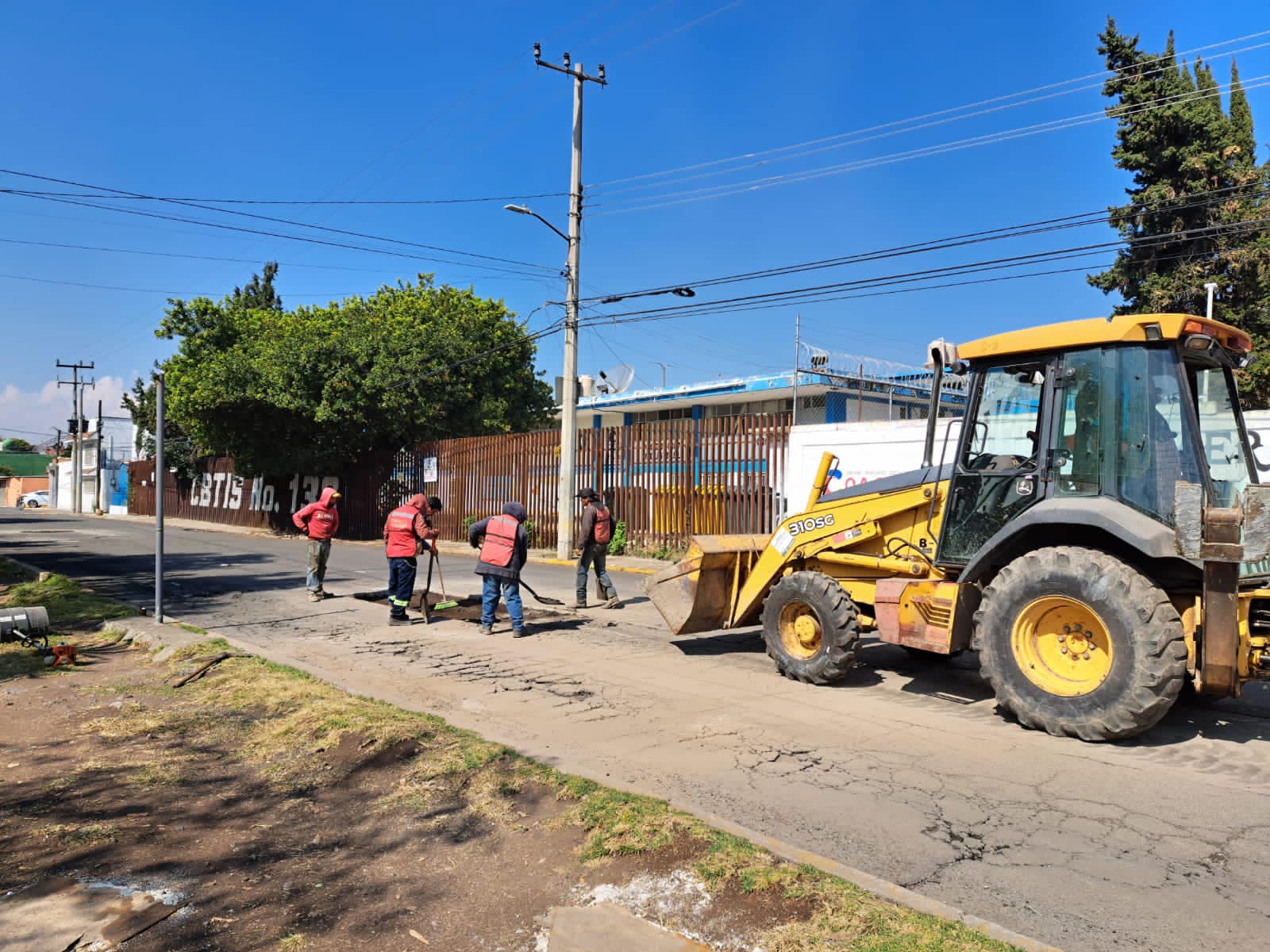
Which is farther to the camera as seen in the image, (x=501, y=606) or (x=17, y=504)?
(x=17, y=504)

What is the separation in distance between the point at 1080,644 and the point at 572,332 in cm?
1564

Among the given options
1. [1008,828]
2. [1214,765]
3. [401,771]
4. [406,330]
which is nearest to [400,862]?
[401,771]

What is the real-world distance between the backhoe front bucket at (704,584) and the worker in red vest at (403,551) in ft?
11.7

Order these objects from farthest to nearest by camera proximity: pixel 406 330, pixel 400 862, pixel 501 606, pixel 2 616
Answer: pixel 406 330, pixel 501 606, pixel 2 616, pixel 400 862

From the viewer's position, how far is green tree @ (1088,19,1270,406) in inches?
907

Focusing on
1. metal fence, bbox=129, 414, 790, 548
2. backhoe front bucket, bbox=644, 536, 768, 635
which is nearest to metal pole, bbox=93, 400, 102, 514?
metal fence, bbox=129, 414, 790, 548

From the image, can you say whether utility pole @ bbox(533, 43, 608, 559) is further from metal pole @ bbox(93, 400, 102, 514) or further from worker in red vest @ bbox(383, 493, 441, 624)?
metal pole @ bbox(93, 400, 102, 514)

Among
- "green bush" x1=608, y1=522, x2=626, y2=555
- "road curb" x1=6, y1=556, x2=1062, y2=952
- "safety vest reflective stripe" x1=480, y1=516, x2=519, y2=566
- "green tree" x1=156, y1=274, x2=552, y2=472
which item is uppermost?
"green tree" x1=156, y1=274, x2=552, y2=472

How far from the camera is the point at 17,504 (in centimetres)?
7556

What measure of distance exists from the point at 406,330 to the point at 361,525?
6.77 m

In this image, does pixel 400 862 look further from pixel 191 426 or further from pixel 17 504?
pixel 17 504

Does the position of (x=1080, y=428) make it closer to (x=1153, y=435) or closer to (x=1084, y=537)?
(x=1153, y=435)

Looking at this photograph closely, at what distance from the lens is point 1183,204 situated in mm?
23562

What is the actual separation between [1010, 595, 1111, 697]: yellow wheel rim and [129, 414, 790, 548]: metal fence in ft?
35.1
